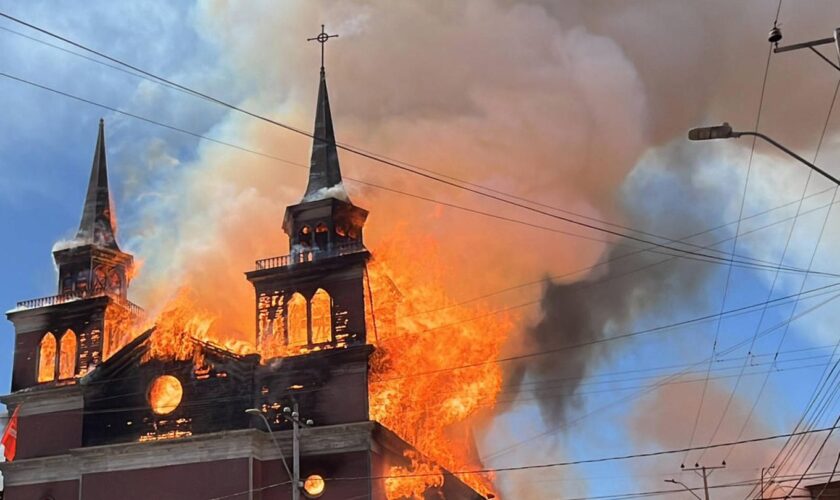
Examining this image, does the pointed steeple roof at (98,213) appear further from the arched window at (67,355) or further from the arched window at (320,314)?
the arched window at (320,314)

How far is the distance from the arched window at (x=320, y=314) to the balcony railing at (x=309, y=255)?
1.71 meters

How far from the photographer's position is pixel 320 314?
4134 cm

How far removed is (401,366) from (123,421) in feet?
39.9

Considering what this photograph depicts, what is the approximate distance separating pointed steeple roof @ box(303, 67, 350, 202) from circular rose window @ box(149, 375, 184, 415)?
10.6 meters

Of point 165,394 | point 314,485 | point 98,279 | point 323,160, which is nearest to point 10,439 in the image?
point 98,279

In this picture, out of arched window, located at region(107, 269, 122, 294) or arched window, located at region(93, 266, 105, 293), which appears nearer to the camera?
arched window, located at region(93, 266, 105, 293)

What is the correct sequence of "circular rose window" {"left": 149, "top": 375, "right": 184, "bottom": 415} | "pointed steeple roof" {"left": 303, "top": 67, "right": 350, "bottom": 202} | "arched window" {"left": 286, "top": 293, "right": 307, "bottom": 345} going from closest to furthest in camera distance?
1. "circular rose window" {"left": 149, "top": 375, "right": 184, "bottom": 415}
2. "arched window" {"left": 286, "top": 293, "right": 307, "bottom": 345}
3. "pointed steeple roof" {"left": 303, "top": 67, "right": 350, "bottom": 202}

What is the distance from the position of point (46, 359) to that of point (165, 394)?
8.94 m

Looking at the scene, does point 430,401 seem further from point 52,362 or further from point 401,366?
point 52,362

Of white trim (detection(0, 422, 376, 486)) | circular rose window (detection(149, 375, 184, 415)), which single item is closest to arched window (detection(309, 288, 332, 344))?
white trim (detection(0, 422, 376, 486))

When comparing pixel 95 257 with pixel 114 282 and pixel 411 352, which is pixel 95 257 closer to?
pixel 114 282

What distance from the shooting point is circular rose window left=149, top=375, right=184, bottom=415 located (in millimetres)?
39500

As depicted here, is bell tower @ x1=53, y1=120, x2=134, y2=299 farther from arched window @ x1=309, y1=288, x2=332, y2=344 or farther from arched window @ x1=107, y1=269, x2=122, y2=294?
arched window @ x1=309, y1=288, x2=332, y2=344

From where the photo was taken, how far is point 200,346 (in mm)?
40031
